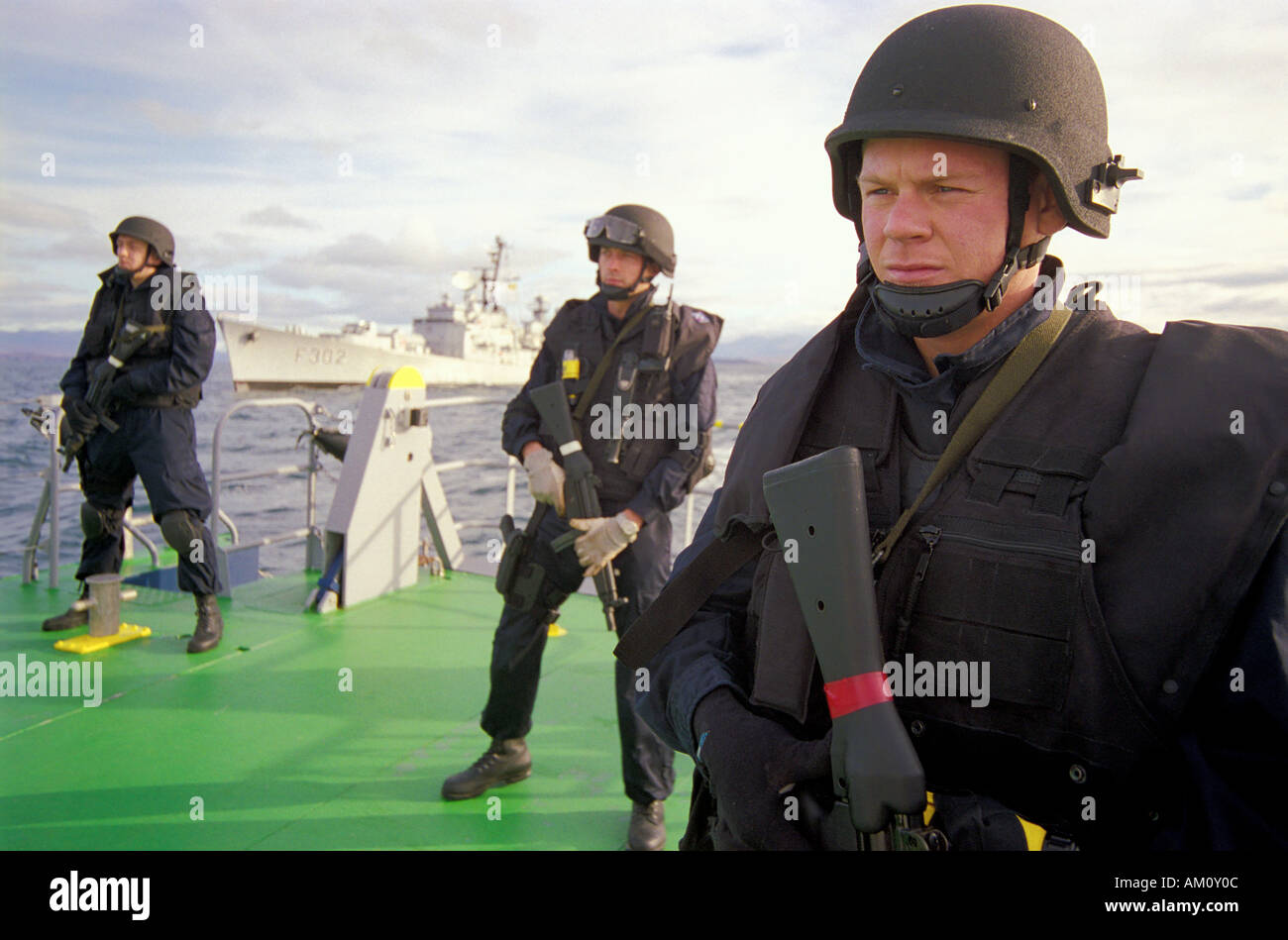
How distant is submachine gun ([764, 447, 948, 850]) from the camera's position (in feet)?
3.28

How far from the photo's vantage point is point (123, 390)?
176 inches

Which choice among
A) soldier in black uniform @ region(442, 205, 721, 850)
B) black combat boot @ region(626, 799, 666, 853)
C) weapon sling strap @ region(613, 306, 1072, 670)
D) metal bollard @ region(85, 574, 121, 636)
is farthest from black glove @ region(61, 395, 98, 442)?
weapon sling strap @ region(613, 306, 1072, 670)

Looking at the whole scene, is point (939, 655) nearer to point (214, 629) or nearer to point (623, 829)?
point (623, 829)

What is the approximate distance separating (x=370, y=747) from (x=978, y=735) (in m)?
3.14

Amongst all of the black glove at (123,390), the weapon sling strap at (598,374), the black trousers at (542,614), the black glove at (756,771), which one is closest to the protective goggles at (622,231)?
the weapon sling strap at (598,374)

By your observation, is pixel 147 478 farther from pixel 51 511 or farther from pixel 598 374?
pixel 598 374

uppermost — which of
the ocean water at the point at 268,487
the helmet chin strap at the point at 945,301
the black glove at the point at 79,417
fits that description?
Answer: the helmet chin strap at the point at 945,301

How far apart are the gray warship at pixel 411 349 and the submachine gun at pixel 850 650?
142 feet

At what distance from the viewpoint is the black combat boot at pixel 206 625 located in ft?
15.2

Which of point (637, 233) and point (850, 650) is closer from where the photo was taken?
point (850, 650)

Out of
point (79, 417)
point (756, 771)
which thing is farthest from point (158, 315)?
point (756, 771)

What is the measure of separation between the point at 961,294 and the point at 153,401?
4.55 metres

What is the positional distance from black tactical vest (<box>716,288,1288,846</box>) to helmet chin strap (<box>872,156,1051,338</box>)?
0.12 m

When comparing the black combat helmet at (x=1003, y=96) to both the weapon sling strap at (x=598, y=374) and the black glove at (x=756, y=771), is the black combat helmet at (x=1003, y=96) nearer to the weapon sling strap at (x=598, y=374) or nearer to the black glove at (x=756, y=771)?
the black glove at (x=756, y=771)
